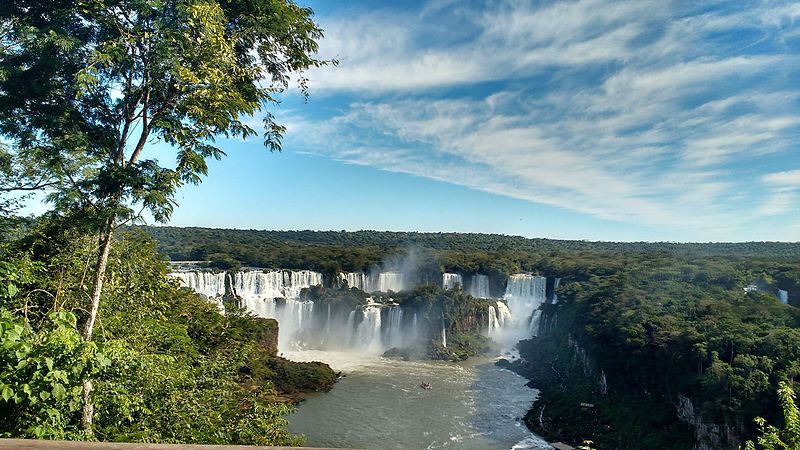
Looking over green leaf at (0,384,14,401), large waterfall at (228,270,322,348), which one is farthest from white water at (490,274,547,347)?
green leaf at (0,384,14,401)

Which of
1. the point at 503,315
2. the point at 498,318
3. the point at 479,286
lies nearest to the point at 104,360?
the point at 498,318

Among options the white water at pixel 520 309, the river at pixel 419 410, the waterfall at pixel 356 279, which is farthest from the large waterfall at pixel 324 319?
the waterfall at pixel 356 279

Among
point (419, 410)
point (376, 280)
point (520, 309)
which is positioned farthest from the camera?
point (376, 280)

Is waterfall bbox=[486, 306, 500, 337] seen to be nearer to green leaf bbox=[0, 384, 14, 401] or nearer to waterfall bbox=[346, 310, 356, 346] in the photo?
waterfall bbox=[346, 310, 356, 346]

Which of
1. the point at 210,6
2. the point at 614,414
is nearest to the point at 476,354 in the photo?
the point at 614,414

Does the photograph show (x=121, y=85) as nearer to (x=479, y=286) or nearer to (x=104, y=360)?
(x=104, y=360)
